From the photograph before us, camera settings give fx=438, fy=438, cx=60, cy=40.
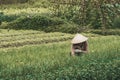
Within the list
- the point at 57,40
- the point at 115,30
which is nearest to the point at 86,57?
the point at 57,40

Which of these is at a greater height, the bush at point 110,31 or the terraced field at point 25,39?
the terraced field at point 25,39

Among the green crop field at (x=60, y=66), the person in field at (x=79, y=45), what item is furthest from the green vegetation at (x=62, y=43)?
the person in field at (x=79, y=45)

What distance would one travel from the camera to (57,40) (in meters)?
13.1

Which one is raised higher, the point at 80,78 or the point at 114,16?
the point at 80,78

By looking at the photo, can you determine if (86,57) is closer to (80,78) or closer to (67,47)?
(80,78)

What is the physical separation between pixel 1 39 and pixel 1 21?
6696 millimetres

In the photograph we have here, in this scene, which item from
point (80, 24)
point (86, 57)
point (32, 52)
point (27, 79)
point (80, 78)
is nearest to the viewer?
point (27, 79)

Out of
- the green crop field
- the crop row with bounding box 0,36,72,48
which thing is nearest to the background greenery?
the crop row with bounding box 0,36,72,48

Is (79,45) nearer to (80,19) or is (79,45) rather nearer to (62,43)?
(62,43)

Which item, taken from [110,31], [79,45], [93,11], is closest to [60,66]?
[79,45]

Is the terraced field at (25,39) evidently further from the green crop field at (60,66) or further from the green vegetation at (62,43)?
the green crop field at (60,66)

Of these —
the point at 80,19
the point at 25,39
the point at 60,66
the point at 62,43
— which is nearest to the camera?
the point at 60,66

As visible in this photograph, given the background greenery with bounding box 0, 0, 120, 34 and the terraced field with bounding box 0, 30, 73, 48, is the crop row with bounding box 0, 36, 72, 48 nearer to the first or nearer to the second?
the terraced field with bounding box 0, 30, 73, 48

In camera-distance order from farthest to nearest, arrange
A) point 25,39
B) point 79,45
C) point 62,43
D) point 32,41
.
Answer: point 25,39
point 32,41
point 62,43
point 79,45
